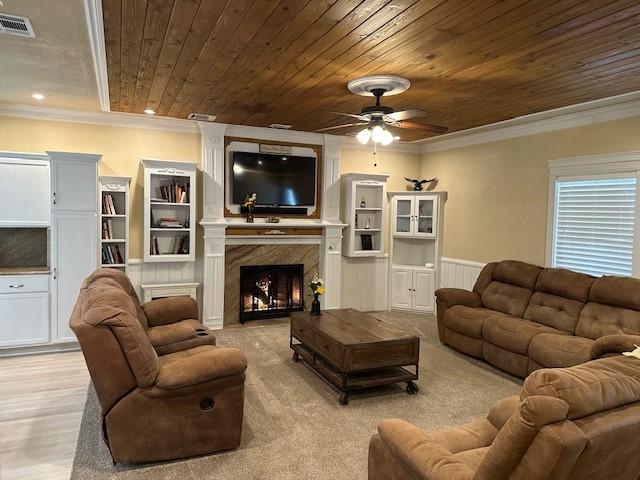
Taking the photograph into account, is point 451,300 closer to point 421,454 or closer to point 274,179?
point 274,179

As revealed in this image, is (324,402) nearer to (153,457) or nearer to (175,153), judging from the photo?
(153,457)

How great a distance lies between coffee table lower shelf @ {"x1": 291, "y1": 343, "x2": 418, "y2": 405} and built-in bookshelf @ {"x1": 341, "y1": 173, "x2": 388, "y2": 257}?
2.88 meters

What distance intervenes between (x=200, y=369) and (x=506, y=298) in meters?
3.75

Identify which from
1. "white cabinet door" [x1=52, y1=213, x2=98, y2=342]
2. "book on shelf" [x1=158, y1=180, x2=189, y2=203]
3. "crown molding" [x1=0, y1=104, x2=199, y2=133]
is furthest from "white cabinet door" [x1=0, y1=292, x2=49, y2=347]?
"crown molding" [x1=0, y1=104, x2=199, y2=133]

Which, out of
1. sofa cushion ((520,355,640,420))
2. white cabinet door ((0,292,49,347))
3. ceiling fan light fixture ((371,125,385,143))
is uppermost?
ceiling fan light fixture ((371,125,385,143))

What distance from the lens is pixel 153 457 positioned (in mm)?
2793

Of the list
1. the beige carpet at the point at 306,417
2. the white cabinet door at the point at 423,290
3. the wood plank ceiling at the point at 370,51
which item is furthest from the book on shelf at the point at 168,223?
the white cabinet door at the point at 423,290

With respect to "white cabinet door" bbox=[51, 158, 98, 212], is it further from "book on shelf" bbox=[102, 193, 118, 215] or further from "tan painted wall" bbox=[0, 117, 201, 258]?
"tan painted wall" bbox=[0, 117, 201, 258]

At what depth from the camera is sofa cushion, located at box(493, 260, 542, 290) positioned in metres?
5.07

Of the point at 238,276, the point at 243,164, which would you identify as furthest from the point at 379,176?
the point at 238,276

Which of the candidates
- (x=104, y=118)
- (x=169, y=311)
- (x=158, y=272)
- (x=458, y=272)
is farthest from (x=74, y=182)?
(x=458, y=272)

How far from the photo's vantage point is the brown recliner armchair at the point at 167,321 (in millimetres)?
3746

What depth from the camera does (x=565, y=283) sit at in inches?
184

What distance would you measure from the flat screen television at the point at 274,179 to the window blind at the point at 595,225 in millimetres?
3305
